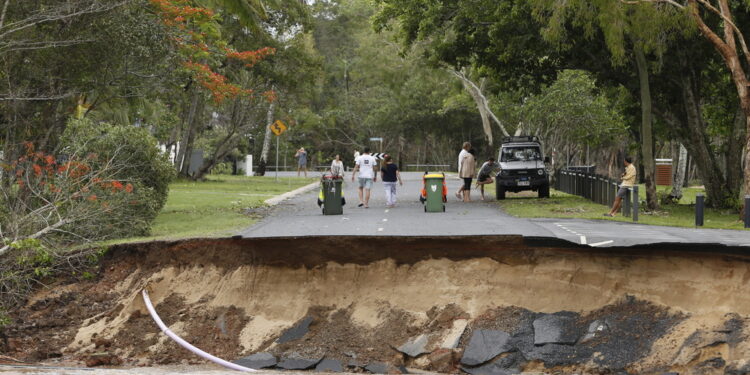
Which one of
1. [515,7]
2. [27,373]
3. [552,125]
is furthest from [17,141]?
[552,125]

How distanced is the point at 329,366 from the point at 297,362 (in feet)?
1.58

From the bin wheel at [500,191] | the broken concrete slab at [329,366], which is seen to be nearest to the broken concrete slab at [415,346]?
the broken concrete slab at [329,366]

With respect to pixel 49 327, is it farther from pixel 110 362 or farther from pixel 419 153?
pixel 419 153

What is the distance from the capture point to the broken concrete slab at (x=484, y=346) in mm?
12492

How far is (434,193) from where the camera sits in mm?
22531

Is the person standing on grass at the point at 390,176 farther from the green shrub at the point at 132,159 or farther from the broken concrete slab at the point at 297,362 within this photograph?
the broken concrete slab at the point at 297,362

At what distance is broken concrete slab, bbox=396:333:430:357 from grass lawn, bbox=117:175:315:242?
193 inches

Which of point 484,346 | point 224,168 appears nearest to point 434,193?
point 484,346

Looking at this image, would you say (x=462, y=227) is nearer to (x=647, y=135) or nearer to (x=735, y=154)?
(x=647, y=135)

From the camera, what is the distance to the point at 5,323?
43.9 ft

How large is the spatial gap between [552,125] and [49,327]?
28.6 metres

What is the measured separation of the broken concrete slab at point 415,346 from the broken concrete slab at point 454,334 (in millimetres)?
269

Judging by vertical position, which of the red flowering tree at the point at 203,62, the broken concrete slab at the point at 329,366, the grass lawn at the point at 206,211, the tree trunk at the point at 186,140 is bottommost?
the broken concrete slab at the point at 329,366

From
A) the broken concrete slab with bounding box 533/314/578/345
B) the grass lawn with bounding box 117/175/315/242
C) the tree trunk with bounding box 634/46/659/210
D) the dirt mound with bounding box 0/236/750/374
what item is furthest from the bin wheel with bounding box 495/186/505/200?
the broken concrete slab with bounding box 533/314/578/345
